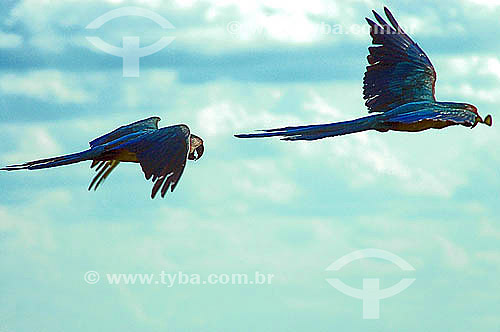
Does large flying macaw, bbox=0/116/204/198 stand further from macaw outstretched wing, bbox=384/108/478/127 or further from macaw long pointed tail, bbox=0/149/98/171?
macaw outstretched wing, bbox=384/108/478/127

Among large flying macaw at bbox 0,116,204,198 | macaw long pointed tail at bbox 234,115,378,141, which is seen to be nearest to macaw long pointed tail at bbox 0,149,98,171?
large flying macaw at bbox 0,116,204,198

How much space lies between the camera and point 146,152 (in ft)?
56.8

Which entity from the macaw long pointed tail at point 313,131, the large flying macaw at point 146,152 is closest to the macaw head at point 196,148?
the large flying macaw at point 146,152

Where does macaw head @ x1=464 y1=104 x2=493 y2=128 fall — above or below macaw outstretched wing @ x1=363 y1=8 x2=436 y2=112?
below

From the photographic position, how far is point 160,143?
17.3 m

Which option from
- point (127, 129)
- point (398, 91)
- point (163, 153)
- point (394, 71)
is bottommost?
point (163, 153)

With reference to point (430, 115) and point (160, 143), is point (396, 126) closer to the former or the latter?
point (430, 115)

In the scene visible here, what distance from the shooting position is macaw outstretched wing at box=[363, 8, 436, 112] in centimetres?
2026

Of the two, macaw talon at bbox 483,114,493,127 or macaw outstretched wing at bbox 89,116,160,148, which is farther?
macaw outstretched wing at bbox 89,116,160,148

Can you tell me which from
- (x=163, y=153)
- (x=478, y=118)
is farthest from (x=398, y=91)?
(x=163, y=153)

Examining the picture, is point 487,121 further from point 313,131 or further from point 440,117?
point 313,131

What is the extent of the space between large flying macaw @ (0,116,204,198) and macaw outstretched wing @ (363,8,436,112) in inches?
126

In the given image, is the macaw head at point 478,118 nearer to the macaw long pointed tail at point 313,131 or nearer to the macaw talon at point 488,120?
the macaw talon at point 488,120

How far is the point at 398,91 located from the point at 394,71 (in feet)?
1.42
